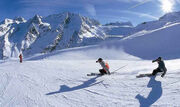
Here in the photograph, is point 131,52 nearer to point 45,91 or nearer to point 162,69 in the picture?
point 162,69

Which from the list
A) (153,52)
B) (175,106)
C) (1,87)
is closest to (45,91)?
(1,87)

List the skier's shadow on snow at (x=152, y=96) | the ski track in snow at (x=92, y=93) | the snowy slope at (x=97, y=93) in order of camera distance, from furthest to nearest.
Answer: the ski track in snow at (x=92, y=93) < the snowy slope at (x=97, y=93) < the skier's shadow on snow at (x=152, y=96)

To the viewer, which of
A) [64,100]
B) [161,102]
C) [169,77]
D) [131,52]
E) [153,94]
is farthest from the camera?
[131,52]

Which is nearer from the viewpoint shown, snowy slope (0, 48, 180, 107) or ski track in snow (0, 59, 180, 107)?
snowy slope (0, 48, 180, 107)

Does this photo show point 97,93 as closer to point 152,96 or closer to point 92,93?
point 92,93

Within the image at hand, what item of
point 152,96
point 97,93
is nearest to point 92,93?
point 97,93

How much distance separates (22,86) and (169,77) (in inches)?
310

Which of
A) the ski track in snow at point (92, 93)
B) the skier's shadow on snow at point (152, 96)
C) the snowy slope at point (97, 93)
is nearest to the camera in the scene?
the skier's shadow on snow at point (152, 96)

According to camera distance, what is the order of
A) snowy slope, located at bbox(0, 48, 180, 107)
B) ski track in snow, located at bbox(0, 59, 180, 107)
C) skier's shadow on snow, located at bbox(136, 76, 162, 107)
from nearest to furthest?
skier's shadow on snow, located at bbox(136, 76, 162, 107)
snowy slope, located at bbox(0, 48, 180, 107)
ski track in snow, located at bbox(0, 59, 180, 107)

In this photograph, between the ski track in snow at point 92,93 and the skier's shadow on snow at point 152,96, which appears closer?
the skier's shadow on snow at point 152,96

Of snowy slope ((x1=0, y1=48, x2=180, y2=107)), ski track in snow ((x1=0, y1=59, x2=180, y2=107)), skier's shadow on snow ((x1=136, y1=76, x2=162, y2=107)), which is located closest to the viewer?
skier's shadow on snow ((x1=136, y1=76, x2=162, y2=107))

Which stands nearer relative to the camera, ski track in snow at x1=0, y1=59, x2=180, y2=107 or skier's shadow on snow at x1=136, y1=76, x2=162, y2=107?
skier's shadow on snow at x1=136, y1=76, x2=162, y2=107

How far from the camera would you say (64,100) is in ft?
22.2

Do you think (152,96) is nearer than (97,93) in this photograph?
Yes
